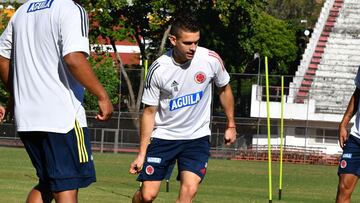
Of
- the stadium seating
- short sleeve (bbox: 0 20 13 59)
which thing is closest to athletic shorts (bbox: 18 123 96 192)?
short sleeve (bbox: 0 20 13 59)

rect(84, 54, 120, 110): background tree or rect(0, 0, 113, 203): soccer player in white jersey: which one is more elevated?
rect(0, 0, 113, 203): soccer player in white jersey

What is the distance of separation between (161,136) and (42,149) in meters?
3.47

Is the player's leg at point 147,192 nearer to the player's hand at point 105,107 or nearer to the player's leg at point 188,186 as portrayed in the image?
the player's leg at point 188,186

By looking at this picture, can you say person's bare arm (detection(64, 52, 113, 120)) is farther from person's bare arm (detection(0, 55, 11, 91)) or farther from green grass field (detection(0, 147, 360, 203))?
green grass field (detection(0, 147, 360, 203))

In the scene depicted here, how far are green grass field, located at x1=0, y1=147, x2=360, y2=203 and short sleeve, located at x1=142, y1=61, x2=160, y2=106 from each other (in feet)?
16.3

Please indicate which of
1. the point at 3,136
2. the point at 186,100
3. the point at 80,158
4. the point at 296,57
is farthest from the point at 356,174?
the point at 296,57

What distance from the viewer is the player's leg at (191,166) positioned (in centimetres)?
1161

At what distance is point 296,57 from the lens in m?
84.2

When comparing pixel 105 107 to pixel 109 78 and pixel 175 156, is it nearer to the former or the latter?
pixel 175 156

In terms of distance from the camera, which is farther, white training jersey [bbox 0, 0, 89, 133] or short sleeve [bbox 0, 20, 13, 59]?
short sleeve [bbox 0, 20, 13, 59]

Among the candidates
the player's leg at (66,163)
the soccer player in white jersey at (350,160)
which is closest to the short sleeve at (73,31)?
the player's leg at (66,163)

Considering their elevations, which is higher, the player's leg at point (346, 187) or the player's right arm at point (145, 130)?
the player's right arm at point (145, 130)

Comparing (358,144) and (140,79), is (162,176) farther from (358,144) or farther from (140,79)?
(140,79)

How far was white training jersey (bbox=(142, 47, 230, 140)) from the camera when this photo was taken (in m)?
11.6
